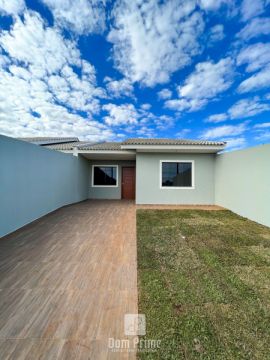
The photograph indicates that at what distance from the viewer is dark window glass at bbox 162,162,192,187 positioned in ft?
31.1

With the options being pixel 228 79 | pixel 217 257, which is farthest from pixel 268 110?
pixel 217 257

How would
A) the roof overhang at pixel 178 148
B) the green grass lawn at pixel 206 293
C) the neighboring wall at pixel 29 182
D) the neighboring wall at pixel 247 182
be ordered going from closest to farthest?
1. the green grass lawn at pixel 206 293
2. the neighboring wall at pixel 29 182
3. the neighboring wall at pixel 247 182
4. the roof overhang at pixel 178 148

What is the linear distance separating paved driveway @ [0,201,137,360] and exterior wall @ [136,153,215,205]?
479 cm

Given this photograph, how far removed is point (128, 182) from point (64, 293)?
31.3 feet

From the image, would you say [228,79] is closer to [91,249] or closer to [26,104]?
[91,249]

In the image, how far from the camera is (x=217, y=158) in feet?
29.8

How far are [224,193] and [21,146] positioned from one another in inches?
341

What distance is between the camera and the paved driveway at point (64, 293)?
5.41ft

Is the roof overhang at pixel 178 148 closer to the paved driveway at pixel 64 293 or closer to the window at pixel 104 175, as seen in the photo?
the window at pixel 104 175

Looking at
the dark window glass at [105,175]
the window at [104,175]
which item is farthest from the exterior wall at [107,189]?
the dark window glass at [105,175]

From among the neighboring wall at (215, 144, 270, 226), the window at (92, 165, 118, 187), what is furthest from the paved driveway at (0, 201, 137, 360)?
the window at (92, 165, 118, 187)

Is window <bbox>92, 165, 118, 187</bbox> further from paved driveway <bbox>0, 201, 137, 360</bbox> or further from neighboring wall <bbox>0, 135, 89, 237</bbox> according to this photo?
paved driveway <bbox>0, 201, 137, 360</bbox>

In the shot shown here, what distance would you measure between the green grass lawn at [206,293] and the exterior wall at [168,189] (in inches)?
175

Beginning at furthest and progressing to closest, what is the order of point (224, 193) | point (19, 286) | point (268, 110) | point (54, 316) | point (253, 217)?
point (268, 110) < point (224, 193) < point (253, 217) < point (19, 286) < point (54, 316)
